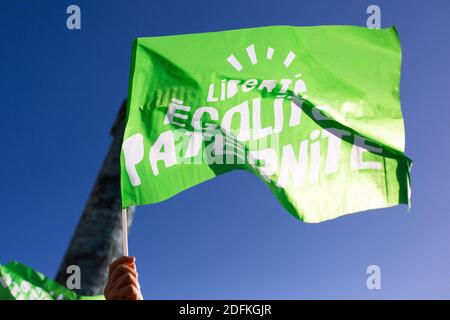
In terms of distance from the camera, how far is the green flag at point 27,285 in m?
7.53

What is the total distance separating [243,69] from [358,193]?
73.3 inches

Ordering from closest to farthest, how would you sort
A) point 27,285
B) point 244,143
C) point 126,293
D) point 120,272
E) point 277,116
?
1. point 126,293
2. point 120,272
3. point 244,143
4. point 277,116
5. point 27,285

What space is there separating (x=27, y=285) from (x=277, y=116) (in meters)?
4.54

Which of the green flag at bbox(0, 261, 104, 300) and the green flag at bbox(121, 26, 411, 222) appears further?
the green flag at bbox(0, 261, 104, 300)

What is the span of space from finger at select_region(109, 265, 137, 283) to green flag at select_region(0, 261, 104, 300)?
465cm

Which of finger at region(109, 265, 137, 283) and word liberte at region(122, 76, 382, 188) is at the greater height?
word liberte at region(122, 76, 382, 188)

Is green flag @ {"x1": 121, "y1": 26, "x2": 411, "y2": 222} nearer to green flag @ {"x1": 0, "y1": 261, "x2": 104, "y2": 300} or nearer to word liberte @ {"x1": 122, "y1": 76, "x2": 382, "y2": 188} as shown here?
word liberte @ {"x1": 122, "y1": 76, "x2": 382, "y2": 188}

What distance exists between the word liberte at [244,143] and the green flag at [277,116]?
0.04 ft

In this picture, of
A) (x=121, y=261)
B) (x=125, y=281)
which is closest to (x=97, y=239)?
(x=121, y=261)

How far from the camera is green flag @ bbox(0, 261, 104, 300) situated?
7528mm

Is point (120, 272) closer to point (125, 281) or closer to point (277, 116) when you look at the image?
point (125, 281)

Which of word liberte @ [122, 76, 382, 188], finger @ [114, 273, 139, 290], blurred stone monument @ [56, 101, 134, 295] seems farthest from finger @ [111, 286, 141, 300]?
blurred stone monument @ [56, 101, 134, 295]

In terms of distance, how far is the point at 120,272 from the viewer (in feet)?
11.2

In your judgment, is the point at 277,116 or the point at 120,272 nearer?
the point at 120,272
